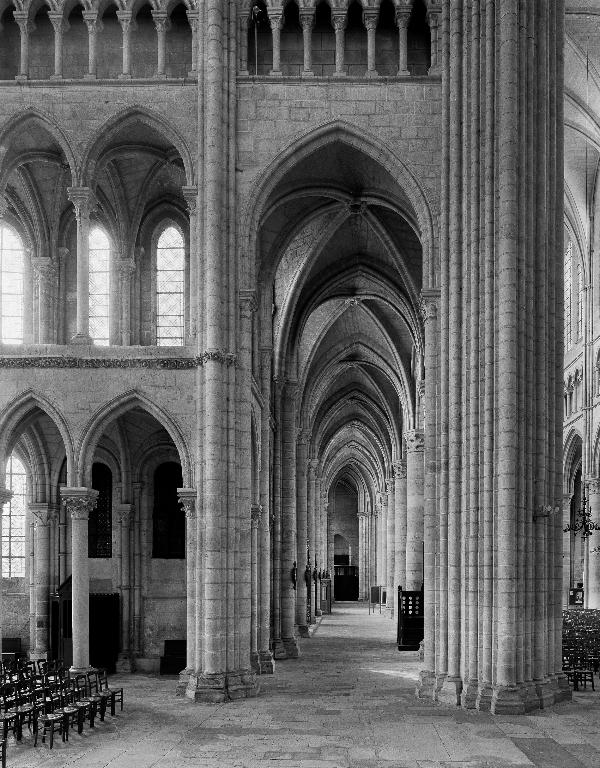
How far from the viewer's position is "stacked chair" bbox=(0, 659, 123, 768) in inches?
766

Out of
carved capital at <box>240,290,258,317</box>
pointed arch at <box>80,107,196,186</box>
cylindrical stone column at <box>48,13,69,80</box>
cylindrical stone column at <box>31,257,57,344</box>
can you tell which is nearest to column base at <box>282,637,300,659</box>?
cylindrical stone column at <box>31,257,57,344</box>

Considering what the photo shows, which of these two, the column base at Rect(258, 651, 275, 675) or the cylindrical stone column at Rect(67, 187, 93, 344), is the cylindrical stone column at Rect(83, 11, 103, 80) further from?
the column base at Rect(258, 651, 275, 675)

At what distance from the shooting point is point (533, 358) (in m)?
24.4

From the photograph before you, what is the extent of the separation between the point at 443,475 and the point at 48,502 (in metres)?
12.9

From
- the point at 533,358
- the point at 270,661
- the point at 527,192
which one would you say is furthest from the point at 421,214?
the point at 270,661

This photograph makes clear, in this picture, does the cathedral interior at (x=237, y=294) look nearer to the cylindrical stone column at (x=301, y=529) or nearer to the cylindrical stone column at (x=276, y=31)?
the cylindrical stone column at (x=276, y=31)

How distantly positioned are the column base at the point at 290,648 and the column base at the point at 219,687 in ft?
37.2

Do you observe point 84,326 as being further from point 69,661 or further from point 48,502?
point 69,661

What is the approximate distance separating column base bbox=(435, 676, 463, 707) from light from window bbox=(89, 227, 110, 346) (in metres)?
14.3

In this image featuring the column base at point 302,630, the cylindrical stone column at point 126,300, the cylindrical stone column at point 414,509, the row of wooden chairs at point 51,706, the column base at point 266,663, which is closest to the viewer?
the row of wooden chairs at point 51,706

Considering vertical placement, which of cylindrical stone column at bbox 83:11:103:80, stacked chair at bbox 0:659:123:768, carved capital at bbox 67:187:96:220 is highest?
cylindrical stone column at bbox 83:11:103:80

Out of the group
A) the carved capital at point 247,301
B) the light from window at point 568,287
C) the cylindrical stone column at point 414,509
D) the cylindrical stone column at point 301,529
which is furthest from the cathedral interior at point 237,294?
the light from window at point 568,287

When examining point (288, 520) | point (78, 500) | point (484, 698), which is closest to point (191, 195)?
point (78, 500)

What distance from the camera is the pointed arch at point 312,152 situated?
1030 inches
